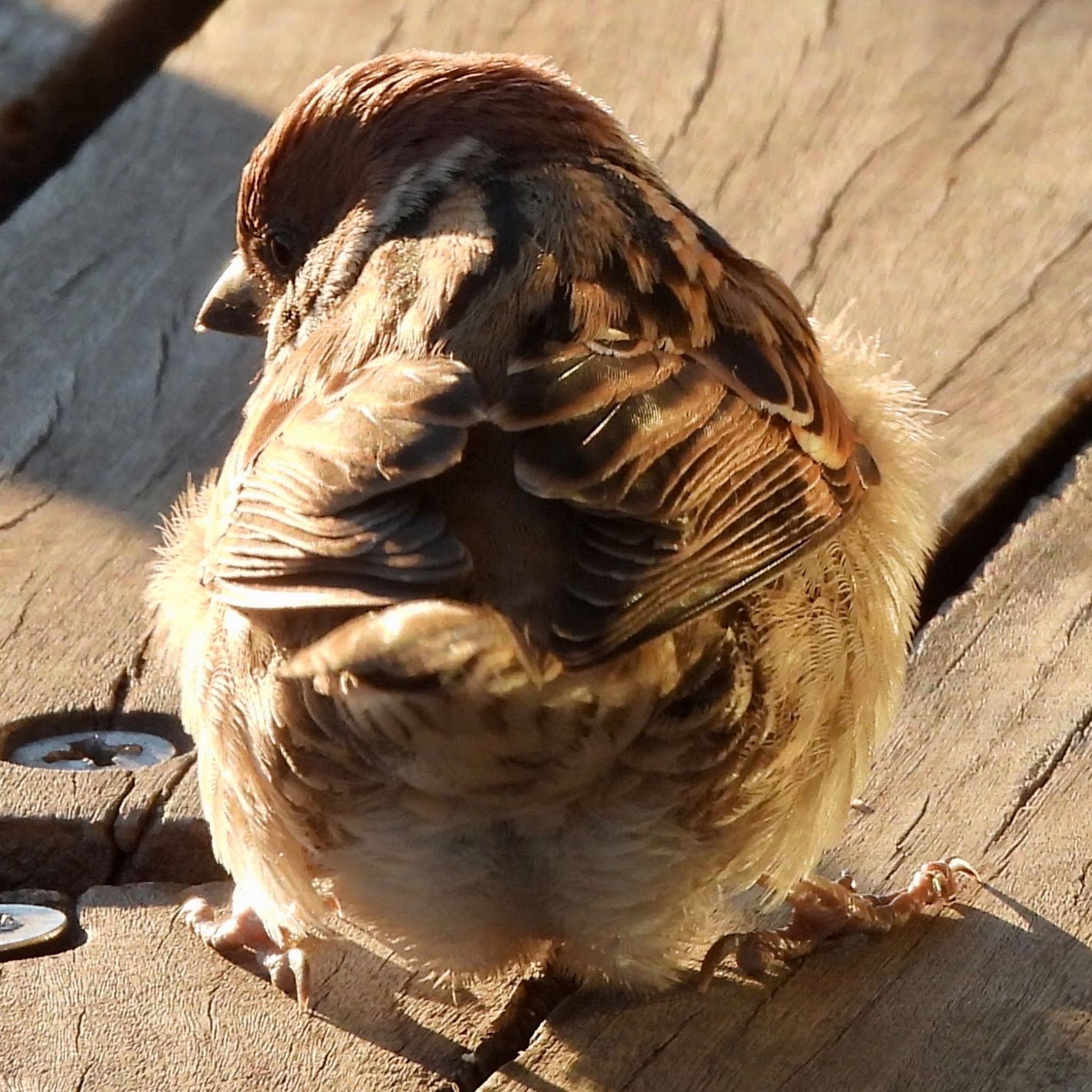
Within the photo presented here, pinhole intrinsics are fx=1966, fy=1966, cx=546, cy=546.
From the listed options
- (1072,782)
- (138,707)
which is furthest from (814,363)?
(138,707)

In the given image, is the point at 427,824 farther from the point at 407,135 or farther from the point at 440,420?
the point at 407,135

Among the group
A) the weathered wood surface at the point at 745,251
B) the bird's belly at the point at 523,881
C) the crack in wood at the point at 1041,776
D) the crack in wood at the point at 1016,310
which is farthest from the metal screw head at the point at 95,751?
the crack in wood at the point at 1016,310

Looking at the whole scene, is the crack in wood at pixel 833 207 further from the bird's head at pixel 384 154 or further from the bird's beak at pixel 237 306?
the bird's beak at pixel 237 306

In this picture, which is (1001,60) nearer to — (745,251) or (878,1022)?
(745,251)

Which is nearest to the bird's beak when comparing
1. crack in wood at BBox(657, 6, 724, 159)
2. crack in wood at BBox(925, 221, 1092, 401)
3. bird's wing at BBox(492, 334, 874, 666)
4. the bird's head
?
the bird's head

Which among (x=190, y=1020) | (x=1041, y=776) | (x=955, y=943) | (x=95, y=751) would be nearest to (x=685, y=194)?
(x=1041, y=776)

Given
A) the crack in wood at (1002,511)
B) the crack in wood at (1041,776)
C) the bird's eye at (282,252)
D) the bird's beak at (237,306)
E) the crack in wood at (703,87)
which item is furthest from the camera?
the crack in wood at (703,87)
